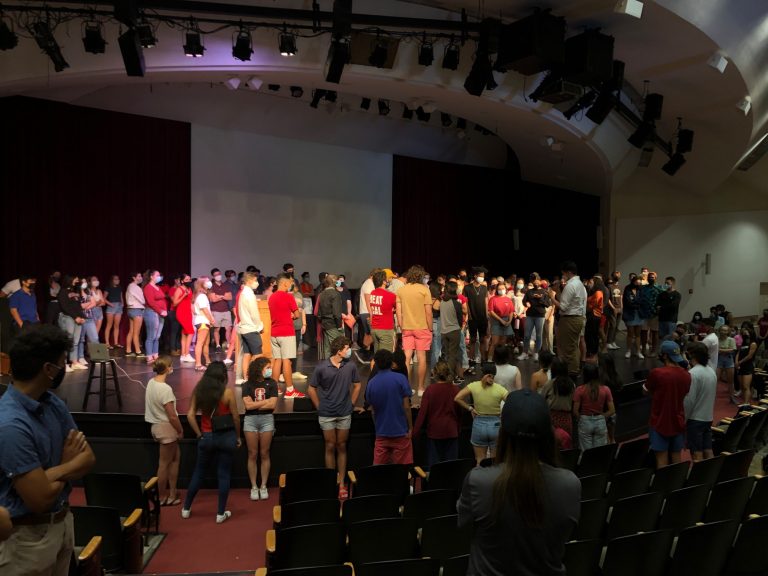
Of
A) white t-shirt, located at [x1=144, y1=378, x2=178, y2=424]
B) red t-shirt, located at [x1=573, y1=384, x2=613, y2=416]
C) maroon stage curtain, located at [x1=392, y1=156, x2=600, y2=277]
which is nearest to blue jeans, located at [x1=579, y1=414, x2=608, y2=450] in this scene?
red t-shirt, located at [x1=573, y1=384, x2=613, y2=416]

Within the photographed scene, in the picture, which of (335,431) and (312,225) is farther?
(312,225)

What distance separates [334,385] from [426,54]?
215 inches

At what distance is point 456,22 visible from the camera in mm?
9539

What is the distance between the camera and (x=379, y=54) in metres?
9.55

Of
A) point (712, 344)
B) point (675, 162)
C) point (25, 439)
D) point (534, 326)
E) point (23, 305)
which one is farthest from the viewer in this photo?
point (675, 162)

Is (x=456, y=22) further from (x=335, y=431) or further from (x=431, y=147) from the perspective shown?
(x=431, y=147)

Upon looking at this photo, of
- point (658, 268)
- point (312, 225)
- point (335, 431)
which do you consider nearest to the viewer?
point (335, 431)

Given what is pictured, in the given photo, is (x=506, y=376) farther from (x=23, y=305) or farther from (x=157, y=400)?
(x=23, y=305)

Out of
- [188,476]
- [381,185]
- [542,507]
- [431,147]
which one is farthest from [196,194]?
[542,507]

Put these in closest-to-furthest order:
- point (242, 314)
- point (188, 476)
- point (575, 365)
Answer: point (188, 476) → point (242, 314) → point (575, 365)

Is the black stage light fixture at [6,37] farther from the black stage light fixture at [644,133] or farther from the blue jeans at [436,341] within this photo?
the black stage light fixture at [644,133]

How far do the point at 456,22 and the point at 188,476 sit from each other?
689cm

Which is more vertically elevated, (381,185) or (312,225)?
(381,185)

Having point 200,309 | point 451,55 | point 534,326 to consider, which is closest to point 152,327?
point 200,309
